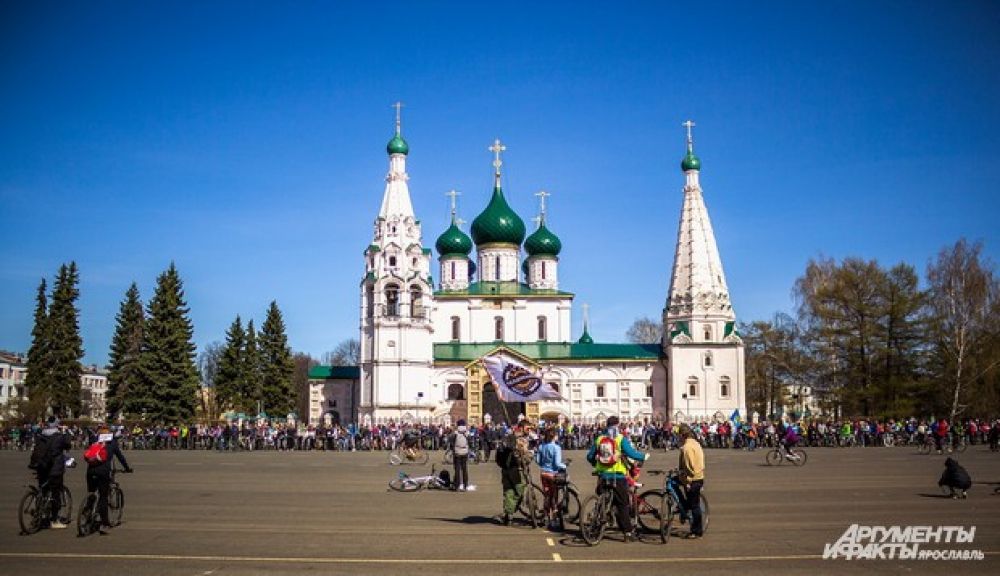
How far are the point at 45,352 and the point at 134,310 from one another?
20.6 feet

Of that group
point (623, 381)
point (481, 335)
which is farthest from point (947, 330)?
point (481, 335)

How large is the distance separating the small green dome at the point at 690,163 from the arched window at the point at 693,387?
16.1 meters

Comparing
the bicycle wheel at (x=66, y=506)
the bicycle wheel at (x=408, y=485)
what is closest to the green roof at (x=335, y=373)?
the bicycle wheel at (x=408, y=485)

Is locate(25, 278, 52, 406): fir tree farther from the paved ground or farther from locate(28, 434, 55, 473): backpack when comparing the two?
locate(28, 434, 55, 473): backpack

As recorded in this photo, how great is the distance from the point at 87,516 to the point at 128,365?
162 ft

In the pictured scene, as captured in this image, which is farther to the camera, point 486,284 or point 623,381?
point 486,284

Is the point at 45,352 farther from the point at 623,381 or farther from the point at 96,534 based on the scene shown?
the point at 96,534

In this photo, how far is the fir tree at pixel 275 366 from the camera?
71500mm

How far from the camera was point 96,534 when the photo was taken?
13.3 metres

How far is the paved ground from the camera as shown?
1066cm

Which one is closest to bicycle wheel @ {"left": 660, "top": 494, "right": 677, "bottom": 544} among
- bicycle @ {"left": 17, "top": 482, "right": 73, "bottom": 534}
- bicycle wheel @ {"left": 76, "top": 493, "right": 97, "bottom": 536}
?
bicycle wheel @ {"left": 76, "top": 493, "right": 97, "bottom": 536}

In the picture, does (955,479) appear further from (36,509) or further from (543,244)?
(543,244)

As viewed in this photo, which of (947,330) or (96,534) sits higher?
(947,330)

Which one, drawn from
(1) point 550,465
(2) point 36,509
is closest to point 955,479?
(1) point 550,465
